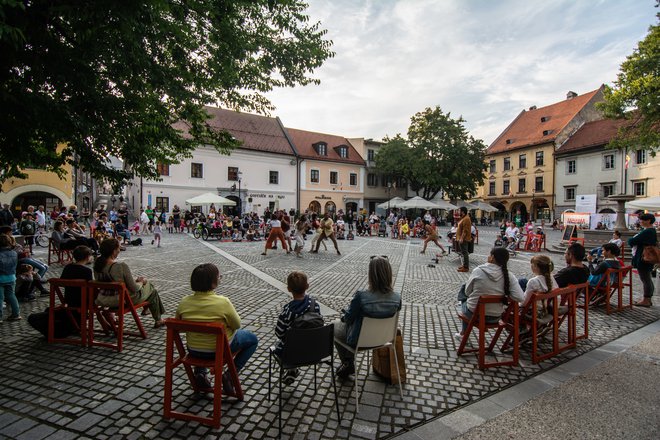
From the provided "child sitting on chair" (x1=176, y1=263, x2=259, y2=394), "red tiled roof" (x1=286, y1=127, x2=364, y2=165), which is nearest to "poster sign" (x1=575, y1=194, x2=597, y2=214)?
"red tiled roof" (x1=286, y1=127, x2=364, y2=165)

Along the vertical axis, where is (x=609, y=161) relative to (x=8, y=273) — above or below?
above

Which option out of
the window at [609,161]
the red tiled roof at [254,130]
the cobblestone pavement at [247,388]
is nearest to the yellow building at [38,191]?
the red tiled roof at [254,130]

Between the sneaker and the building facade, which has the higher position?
the building facade

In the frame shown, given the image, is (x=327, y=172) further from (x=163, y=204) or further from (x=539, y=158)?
(x=539, y=158)

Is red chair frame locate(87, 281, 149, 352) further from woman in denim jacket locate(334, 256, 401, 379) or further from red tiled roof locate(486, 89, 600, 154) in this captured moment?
red tiled roof locate(486, 89, 600, 154)

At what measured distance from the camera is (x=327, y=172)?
4175cm

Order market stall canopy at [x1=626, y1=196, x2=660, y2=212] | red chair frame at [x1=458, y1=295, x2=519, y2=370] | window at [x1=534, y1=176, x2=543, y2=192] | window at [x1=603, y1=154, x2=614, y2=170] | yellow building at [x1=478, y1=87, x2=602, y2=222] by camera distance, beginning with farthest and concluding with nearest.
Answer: window at [x1=534, y1=176, x2=543, y2=192] < yellow building at [x1=478, y1=87, x2=602, y2=222] < window at [x1=603, y1=154, x2=614, y2=170] < market stall canopy at [x1=626, y1=196, x2=660, y2=212] < red chair frame at [x1=458, y1=295, x2=519, y2=370]

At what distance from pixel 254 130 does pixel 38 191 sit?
19390 mm

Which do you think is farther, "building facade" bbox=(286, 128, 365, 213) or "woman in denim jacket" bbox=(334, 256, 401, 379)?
"building facade" bbox=(286, 128, 365, 213)

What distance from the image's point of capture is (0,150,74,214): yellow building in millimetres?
26219

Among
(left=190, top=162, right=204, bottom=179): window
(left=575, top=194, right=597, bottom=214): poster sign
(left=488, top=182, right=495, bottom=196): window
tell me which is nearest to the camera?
(left=190, top=162, right=204, bottom=179): window

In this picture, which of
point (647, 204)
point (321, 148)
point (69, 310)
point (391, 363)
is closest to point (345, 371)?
point (391, 363)

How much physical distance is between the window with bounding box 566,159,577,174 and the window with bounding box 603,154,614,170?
3.21m

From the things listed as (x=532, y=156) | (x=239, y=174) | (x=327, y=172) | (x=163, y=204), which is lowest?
(x=163, y=204)
